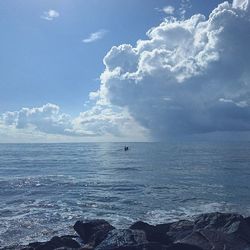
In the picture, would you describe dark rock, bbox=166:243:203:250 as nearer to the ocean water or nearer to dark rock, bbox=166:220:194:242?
dark rock, bbox=166:220:194:242

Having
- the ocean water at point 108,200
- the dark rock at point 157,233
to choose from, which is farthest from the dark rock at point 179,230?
the ocean water at point 108,200

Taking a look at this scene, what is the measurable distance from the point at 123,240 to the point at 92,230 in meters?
3.79

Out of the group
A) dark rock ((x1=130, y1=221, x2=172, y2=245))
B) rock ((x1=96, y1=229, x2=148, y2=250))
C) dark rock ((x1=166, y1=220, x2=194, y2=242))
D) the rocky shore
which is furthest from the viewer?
dark rock ((x1=130, y1=221, x2=172, y2=245))

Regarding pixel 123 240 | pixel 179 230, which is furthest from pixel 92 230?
pixel 179 230

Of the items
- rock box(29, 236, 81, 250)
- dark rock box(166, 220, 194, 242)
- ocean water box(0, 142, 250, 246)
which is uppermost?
dark rock box(166, 220, 194, 242)

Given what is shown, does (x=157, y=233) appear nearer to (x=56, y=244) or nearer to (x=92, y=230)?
(x=92, y=230)

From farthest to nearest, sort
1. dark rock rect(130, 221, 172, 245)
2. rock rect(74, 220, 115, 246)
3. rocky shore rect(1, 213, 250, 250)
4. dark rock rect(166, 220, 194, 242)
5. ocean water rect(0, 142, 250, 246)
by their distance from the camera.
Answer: ocean water rect(0, 142, 250, 246) → rock rect(74, 220, 115, 246) → dark rock rect(130, 221, 172, 245) → dark rock rect(166, 220, 194, 242) → rocky shore rect(1, 213, 250, 250)

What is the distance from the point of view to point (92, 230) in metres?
19.2

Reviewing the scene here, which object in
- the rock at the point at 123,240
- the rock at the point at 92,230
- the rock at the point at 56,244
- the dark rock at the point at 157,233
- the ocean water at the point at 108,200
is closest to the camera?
the rock at the point at 123,240

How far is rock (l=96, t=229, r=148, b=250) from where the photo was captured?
15.4 m

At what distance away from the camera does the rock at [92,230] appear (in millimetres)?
18141

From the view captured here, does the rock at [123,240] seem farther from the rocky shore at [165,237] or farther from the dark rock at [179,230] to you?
the dark rock at [179,230]

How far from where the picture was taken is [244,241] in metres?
16.5

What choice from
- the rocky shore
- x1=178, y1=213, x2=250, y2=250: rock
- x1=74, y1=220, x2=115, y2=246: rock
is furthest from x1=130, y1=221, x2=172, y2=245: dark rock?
x1=74, y1=220, x2=115, y2=246: rock
